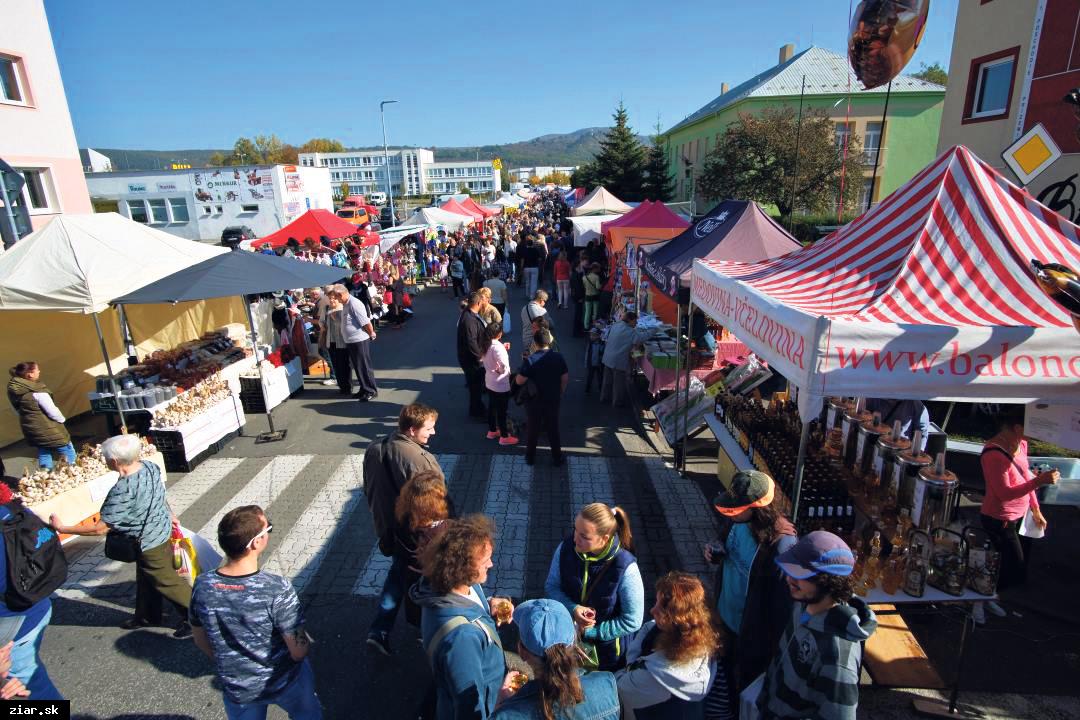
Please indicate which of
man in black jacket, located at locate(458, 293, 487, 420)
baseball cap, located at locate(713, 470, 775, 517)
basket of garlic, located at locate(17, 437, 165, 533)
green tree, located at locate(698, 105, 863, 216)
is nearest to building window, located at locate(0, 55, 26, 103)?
basket of garlic, located at locate(17, 437, 165, 533)

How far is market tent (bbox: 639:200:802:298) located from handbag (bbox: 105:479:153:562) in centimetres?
591

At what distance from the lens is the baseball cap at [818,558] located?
235 cm

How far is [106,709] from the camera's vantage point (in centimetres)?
355

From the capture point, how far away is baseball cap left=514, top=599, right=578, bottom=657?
2.25 m

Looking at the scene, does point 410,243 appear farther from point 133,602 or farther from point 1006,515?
point 1006,515

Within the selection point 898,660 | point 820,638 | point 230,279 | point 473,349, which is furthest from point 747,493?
point 230,279

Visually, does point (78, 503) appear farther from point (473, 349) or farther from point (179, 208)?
point (179, 208)

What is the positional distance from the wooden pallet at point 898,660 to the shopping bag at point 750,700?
139 centimetres

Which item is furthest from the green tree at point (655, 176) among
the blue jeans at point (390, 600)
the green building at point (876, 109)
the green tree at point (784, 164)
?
the blue jeans at point (390, 600)

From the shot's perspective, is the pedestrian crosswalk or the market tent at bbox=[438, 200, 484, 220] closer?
the pedestrian crosswalk

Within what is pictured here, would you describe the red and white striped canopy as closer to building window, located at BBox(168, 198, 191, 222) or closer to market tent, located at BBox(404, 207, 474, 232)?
market tent, located at BBox(404, 207, 474, 232)

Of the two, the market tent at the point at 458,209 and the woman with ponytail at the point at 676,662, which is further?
the market tent at the point at 458,209

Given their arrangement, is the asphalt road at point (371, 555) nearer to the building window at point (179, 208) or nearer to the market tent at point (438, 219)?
the market tent at point (438, 219)

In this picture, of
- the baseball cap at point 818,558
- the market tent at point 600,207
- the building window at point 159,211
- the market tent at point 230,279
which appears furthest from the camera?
the building window at point 159,211
